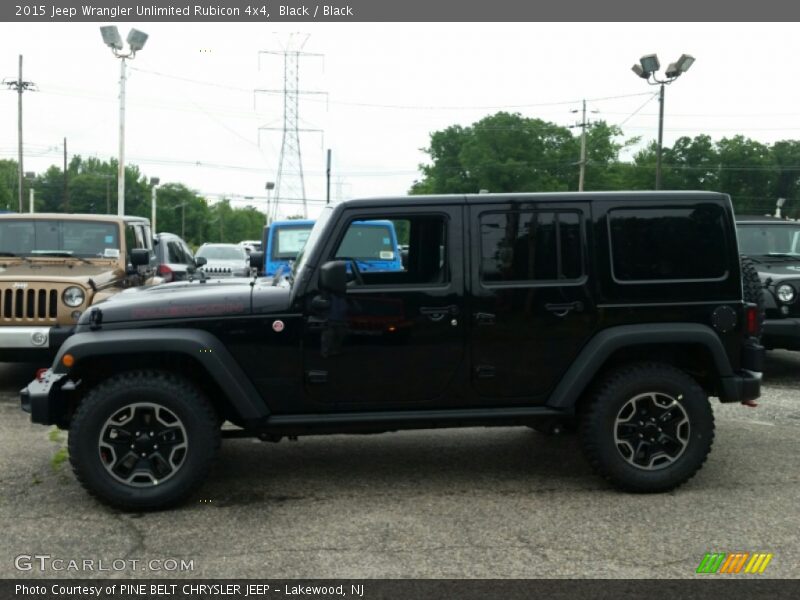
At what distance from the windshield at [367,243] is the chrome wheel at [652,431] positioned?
1919 mm

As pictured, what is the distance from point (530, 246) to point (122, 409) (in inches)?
102

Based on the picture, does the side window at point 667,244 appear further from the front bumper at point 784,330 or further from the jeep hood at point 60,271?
the jeep hood at point 60,271

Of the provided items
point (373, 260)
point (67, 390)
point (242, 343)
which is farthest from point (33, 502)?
A: point (373, 260)

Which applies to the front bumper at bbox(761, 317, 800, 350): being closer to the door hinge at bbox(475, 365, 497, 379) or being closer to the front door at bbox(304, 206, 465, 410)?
the door hinge at bbox(475, 365, 497, 379)

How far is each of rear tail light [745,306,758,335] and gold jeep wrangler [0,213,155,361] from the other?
18.9 feet

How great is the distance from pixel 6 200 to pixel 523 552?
92.6 m

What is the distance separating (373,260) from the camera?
5.84 metres

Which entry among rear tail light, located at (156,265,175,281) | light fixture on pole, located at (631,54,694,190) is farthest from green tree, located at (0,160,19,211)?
rear tail light, located at (156,265,175,281)

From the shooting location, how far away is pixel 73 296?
793cm

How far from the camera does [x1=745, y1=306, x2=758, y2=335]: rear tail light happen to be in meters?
5.22

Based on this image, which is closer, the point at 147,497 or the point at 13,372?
the point at 147,497

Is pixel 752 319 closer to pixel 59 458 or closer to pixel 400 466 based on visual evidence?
pixel 400 466
